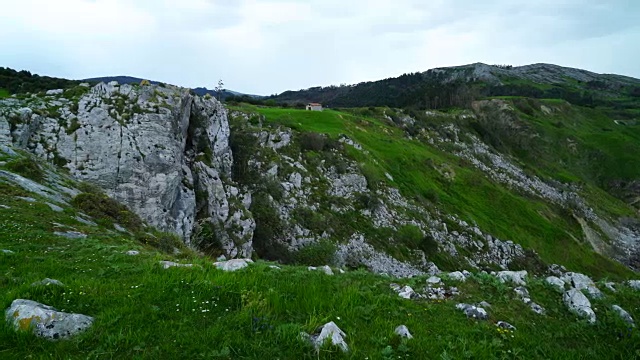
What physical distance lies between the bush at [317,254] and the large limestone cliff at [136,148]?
720 centimetres

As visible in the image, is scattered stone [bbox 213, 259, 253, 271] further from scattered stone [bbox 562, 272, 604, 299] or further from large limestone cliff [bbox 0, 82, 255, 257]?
large limestone cliff [bbox 0, 82, 255, 257]

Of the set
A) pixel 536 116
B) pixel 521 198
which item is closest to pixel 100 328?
pixel 521 198

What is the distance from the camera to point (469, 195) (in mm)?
64375

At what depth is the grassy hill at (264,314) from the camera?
550 cm

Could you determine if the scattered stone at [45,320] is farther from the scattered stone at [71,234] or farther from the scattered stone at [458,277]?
the scattered stone at [458,277]

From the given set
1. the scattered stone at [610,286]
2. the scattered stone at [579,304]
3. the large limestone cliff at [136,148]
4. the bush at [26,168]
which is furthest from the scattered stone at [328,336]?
the large limestone cliff at [136,148]

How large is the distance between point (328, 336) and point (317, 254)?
32.8 metres

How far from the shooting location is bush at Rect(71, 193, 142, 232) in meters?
16.9

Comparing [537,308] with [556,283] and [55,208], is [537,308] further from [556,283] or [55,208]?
[55,208]

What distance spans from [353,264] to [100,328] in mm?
35651

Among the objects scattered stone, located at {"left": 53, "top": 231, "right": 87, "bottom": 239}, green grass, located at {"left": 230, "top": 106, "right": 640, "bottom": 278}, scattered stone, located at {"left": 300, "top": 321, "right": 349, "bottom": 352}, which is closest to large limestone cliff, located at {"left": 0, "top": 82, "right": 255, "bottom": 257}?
scattered stone, located at {"left": 53, "top": 231, "right": 87, "bottom": 239}

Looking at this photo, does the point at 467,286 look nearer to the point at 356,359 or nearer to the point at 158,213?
the point at 356,359

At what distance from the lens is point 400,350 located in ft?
19.3

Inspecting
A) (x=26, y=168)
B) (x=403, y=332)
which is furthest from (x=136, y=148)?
(x=403, y=332)
